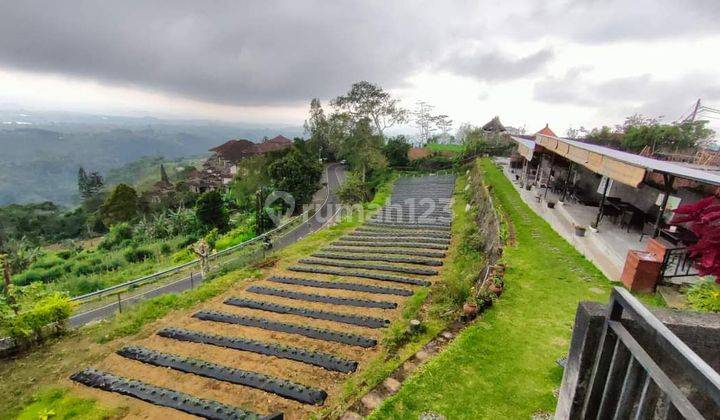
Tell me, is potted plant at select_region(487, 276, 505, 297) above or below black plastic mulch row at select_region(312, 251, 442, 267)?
above

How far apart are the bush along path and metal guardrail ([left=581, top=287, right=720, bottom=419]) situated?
429 cm

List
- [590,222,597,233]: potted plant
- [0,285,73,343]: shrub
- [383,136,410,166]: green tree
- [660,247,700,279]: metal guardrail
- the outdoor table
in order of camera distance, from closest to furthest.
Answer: [660,247,700,279]: metal guardrail, the outdoor table, [0,285,73,343]: shrub, [590,222,597,233]: potted plant, [383,136,410,166]: green tree

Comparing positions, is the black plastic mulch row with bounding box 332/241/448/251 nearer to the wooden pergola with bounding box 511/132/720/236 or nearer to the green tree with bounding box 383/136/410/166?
the wooden pergola with bounding box 511/132/720/236

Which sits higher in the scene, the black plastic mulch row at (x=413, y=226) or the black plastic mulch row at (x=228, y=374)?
the black plastic mulch row at (x=228, y=374)

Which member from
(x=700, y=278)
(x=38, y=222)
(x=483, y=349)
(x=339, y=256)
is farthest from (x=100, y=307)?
(x=38, y=222)

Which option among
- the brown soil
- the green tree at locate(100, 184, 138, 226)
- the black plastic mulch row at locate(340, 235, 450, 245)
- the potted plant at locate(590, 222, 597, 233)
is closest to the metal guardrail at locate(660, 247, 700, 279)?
the potted plant at locate(590, 222, 597, 233)

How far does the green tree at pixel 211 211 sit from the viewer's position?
27.9m

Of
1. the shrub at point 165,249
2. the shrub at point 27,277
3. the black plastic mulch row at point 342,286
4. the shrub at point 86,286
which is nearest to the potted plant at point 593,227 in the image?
the black plastic mulch row at point 342,286

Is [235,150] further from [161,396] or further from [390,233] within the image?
[161,396]

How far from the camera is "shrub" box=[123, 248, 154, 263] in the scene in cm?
2514

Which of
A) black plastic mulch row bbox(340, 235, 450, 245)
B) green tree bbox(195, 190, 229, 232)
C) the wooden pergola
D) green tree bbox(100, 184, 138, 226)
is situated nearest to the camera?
the wooden pergola

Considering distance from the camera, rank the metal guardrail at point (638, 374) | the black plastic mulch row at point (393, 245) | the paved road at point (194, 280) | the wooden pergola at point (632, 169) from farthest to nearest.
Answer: the black plastic mulch row at point (393, 245)
the paved road at point (194, 280)
the wooden pergola at point (632, 169)
the metal guardrail at point (638, 374)

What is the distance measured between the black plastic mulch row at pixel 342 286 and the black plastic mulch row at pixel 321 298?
73 centimetres

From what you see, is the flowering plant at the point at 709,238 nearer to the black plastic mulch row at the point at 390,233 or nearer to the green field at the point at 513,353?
the green field at the point at 513,353
